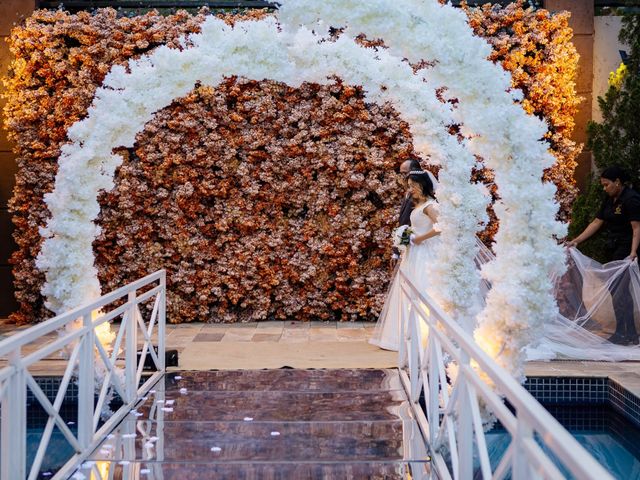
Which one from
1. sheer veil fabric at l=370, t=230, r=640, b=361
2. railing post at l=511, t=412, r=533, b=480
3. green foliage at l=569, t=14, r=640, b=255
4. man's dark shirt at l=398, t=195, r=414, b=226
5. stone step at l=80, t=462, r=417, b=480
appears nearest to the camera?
railing post at l=511, t=412, r=533, b=480

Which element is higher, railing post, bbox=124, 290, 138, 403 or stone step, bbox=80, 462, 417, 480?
railing post, bbox=124, 290, 138, 403

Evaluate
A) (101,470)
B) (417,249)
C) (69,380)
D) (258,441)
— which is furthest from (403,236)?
(101,470)

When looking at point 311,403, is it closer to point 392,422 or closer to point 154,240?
point 392,422

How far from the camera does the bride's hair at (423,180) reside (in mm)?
6484

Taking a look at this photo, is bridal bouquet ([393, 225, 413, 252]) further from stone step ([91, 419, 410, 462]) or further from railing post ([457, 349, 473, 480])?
railing post ([457, 349, 473, 480])

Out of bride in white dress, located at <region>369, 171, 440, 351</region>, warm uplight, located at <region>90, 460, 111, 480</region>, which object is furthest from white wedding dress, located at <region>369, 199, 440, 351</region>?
warm uplight, located at <region>90, 460, 111, 480</region>

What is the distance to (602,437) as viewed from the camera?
4.90 metres

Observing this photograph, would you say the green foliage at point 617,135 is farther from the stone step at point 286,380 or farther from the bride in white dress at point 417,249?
the stone step at point 286,380

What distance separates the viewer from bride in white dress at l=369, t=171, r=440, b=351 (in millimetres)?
6523

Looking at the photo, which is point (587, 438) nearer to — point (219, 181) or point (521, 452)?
point (521, 452)

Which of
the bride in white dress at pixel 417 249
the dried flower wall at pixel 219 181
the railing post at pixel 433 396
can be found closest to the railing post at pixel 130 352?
the railing post at pixel 433 396

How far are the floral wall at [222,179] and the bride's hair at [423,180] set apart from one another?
1.69 m

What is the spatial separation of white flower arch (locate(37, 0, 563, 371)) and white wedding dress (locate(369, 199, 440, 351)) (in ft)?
4.17

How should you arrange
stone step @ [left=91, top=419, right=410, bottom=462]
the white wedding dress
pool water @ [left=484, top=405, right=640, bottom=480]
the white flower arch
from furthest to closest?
the white wedding dress
pool water @ [left=484, top=405, right=640, bottom=480]
the white flower arch
stone step @ [left=91, top=419, right=410, bottom=462]
